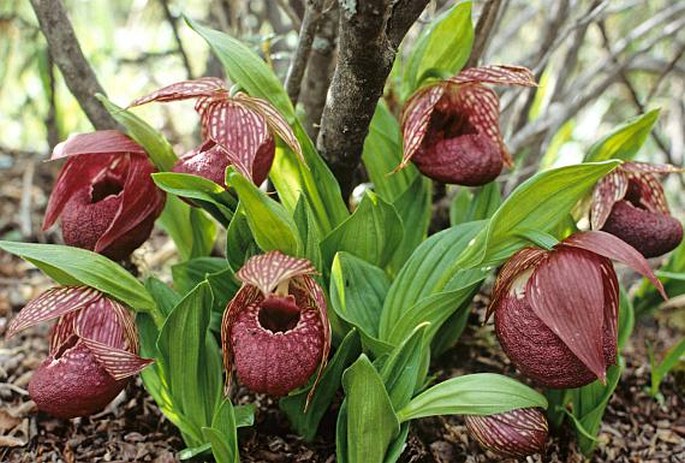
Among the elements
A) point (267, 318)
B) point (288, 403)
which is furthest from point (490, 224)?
point (288, 403)

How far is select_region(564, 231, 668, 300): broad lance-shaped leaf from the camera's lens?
1054 mm

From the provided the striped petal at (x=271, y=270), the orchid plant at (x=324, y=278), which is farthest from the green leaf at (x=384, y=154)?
the striped petal at (x=271, y=270)

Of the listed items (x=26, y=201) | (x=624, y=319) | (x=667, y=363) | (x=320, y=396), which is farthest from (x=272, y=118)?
(x=26, y=201)

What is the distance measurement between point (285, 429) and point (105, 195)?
566 millimetres

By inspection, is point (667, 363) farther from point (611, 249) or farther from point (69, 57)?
point (69, 57)

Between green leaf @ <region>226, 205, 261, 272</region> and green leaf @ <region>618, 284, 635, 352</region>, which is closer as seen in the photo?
green leaf @ <region>226, 205, 261, 272</region>

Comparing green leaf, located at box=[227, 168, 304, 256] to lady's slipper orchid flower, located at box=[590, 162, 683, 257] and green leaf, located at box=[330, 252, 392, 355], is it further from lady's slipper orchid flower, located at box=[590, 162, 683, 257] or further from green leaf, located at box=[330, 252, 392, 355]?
lady's slipper orchid flower, located at box=[590, 162, 683, 257]

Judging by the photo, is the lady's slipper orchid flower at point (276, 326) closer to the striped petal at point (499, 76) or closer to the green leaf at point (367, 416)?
the green leaf at point (367, 416)

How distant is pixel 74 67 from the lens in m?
1.64

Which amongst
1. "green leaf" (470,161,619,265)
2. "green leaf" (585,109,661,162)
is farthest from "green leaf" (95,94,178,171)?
"green leaf" (585,109,661,162)

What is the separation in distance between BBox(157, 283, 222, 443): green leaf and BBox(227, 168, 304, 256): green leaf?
0.13 meters

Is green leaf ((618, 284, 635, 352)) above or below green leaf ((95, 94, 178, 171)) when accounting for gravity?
below

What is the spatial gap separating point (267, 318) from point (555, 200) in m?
0.49

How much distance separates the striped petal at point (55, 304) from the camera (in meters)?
1.15
